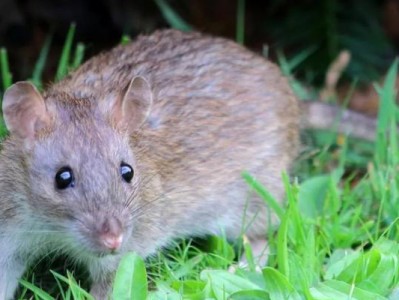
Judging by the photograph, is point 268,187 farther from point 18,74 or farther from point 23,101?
point 18,74

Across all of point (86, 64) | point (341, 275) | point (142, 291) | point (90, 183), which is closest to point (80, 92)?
point (86, 64)

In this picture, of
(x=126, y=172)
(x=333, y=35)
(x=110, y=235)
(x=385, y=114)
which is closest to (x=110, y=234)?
(x=110, y=235)

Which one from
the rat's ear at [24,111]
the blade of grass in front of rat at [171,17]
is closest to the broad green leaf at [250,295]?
the rat's ear at [24,111]

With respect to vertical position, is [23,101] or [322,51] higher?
[23,101]

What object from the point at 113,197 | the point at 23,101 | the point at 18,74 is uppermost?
the point at 23,101

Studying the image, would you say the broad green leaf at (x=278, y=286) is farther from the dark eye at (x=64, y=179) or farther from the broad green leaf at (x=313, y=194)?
the broad green leaf at (x=313, y=194)

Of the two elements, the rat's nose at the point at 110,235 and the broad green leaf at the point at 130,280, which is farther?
the broad green leaf at the point at 130,280

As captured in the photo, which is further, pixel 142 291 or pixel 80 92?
pixel 80 92

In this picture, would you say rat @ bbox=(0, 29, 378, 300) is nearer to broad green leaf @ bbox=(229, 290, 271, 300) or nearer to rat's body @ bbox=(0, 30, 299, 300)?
rat's body @ bbox=(0, 30, 299, 300)
